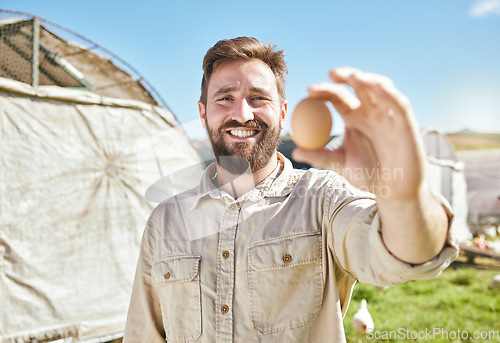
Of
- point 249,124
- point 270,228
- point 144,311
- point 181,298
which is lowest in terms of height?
point 144,311

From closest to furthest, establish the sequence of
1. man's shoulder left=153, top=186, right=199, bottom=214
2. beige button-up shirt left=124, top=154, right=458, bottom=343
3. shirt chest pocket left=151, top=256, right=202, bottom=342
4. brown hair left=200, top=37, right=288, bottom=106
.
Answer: beige button-up shirt left=124, top=154, right=458, bottom=343 → shirt chest pocket left=151, top=256, right=202, bottom=342 → brown hair left=200, top=37, right=288, bottom=106 → man's shoulder left=153, top=186, right=199, bottom=214

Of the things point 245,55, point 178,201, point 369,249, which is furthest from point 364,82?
point 178,201

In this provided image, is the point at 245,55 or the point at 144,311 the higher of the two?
the point at 245,55

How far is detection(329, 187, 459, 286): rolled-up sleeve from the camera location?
103 centimetres

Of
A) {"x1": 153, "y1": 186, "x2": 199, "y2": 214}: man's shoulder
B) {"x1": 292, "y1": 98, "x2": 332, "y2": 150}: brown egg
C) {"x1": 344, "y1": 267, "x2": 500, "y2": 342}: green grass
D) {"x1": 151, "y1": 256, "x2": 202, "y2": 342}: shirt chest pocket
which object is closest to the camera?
{"x1": 292, "y1": 98, "x2": 332, "y2": 150}: brown egg

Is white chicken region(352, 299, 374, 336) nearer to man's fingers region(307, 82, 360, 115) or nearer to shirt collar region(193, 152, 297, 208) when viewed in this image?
shirt collar region(193, 152, 297, 208)

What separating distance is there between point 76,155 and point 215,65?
266cm

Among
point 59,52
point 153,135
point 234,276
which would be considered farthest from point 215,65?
point 59,52

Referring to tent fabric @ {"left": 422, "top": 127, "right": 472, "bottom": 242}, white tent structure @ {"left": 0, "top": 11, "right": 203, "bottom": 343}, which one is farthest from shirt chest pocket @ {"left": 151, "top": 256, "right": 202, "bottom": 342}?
tent fabric @ {"left": 422, "top": 127, "right": 472, "bottom": 242}

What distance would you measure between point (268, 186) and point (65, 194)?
2820 millimetres

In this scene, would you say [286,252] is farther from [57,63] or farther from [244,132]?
[57,63]

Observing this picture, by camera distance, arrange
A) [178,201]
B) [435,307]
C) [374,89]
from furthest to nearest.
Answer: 1. [435,307]
2. [178,201]
3. [374,89]

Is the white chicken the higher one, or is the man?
the man

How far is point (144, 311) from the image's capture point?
1.83 m
